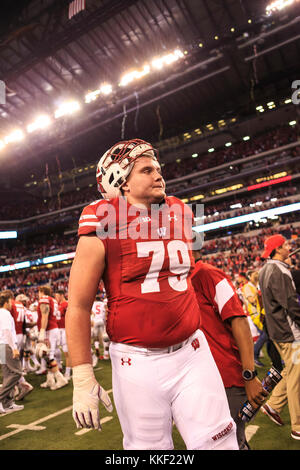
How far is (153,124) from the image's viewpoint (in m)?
39.8

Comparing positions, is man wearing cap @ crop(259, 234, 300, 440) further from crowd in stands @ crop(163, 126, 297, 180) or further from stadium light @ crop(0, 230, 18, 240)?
stadium light @ crop(0, 230, 18, 240)

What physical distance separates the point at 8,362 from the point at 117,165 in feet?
18.9

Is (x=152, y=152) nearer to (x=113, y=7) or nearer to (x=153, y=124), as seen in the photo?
(x=113, y=7)

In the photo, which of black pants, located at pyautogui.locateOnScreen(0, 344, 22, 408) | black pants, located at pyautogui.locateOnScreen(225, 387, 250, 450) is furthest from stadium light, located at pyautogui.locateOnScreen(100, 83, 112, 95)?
black pants, located at pyautogui.locateOnScreen(225, 387, 250, 450)

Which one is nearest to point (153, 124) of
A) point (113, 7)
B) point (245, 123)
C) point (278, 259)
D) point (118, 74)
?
point (245, 123)

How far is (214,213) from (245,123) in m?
13.4

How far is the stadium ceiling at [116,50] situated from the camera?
1778cm

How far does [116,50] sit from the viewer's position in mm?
22766

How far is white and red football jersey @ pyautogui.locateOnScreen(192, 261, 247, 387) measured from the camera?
7.54ft

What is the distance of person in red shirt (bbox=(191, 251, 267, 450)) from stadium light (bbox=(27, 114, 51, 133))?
88.5 ft

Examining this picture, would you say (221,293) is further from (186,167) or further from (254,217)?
(186,167)

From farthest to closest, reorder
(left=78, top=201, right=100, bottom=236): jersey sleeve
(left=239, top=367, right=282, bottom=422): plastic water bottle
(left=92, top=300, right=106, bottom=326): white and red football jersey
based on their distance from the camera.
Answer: (left=92, top=300, right=106, bottom=326): white and red football jersey, (left=239, top=367, right=282, bottom=422): plastic water bottle, (left=78, top=201, right=100, bottom=236): jersey sleeve

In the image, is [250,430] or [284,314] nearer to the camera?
[284,314]

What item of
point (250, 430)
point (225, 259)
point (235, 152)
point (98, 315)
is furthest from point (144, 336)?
point (235, 152)
